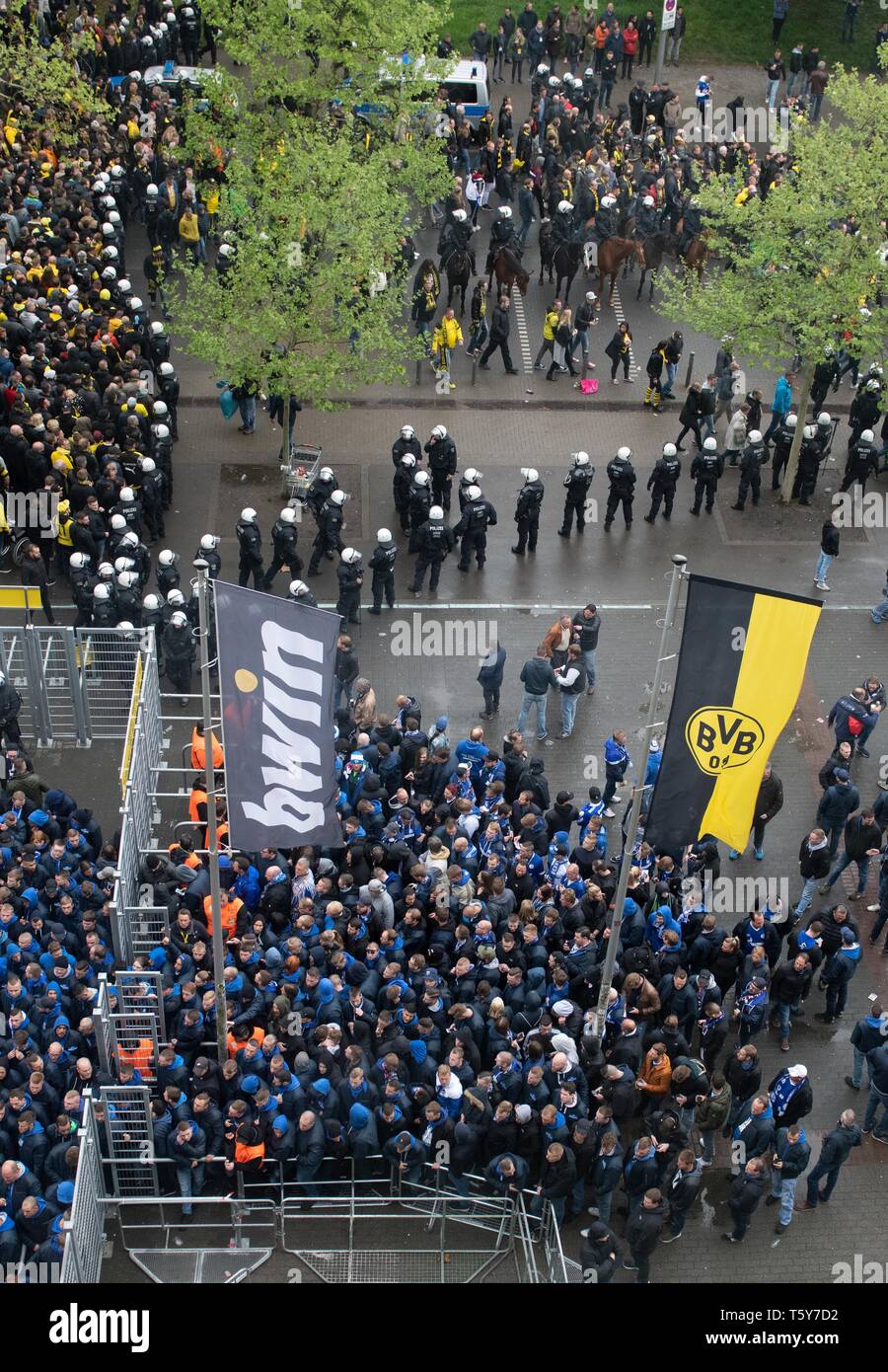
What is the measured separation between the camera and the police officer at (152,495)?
2481cm

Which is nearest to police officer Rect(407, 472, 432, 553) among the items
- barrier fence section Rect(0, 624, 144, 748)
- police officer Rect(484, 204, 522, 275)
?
barrier fence section Rect(0, 624, 144, 748)

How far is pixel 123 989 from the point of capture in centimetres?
1681

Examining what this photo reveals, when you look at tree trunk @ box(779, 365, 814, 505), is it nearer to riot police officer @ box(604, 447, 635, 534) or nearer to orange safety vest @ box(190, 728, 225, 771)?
riot police officer @ box(604, 447, 635, 534)

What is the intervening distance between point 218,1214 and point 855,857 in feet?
28.1

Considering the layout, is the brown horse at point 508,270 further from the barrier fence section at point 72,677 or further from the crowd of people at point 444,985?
the barrier fence section at point 72,677

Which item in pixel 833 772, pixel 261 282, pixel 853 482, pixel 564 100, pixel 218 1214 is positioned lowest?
pixel 218 1214

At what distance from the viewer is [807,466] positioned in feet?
89.4

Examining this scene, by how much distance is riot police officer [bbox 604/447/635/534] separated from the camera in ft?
84.6

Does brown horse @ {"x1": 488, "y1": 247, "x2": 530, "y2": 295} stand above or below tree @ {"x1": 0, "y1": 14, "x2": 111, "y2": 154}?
below

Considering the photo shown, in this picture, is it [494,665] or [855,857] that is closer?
[855,857]

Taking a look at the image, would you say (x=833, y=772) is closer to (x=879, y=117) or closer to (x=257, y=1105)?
(x=257, y=1105)

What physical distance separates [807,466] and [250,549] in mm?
9270

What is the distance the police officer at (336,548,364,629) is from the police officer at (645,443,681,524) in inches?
201


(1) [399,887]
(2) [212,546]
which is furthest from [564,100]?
(1) [399,887]
